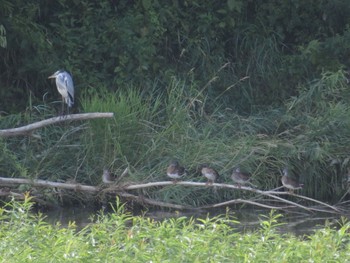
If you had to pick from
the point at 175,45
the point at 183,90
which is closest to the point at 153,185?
the point at 183,90

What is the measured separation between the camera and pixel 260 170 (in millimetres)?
12188

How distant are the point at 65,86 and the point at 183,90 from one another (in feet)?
5.47

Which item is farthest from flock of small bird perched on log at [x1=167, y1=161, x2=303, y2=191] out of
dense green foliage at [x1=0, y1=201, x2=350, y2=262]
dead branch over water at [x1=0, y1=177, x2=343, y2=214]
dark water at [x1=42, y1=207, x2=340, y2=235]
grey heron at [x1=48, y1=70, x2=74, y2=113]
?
dense green foliage at [x1=0, y1=201, x2=350, y2=262]

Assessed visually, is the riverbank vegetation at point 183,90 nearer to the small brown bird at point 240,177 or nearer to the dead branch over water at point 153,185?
the dead branch over water at point 153,185

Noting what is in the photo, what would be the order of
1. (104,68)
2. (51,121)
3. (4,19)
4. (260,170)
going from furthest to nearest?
(104,68), (4,19), (260,170), (51,121)

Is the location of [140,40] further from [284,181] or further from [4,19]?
→ [284,181]

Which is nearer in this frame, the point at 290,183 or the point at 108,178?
the point at 108,178

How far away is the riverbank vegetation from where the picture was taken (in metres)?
12.0

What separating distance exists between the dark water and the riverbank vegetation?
0.66 feet

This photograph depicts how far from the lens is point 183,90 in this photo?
527 inches

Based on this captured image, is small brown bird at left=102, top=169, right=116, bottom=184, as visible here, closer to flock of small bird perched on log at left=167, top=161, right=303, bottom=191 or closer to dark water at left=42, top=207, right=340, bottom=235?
dark water at left=42, top=207, right=340, bottom=235

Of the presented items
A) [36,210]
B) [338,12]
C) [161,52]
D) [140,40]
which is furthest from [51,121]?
[338,12]

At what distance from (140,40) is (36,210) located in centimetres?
339

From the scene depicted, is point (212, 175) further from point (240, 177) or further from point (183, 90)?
point (183, 90)
